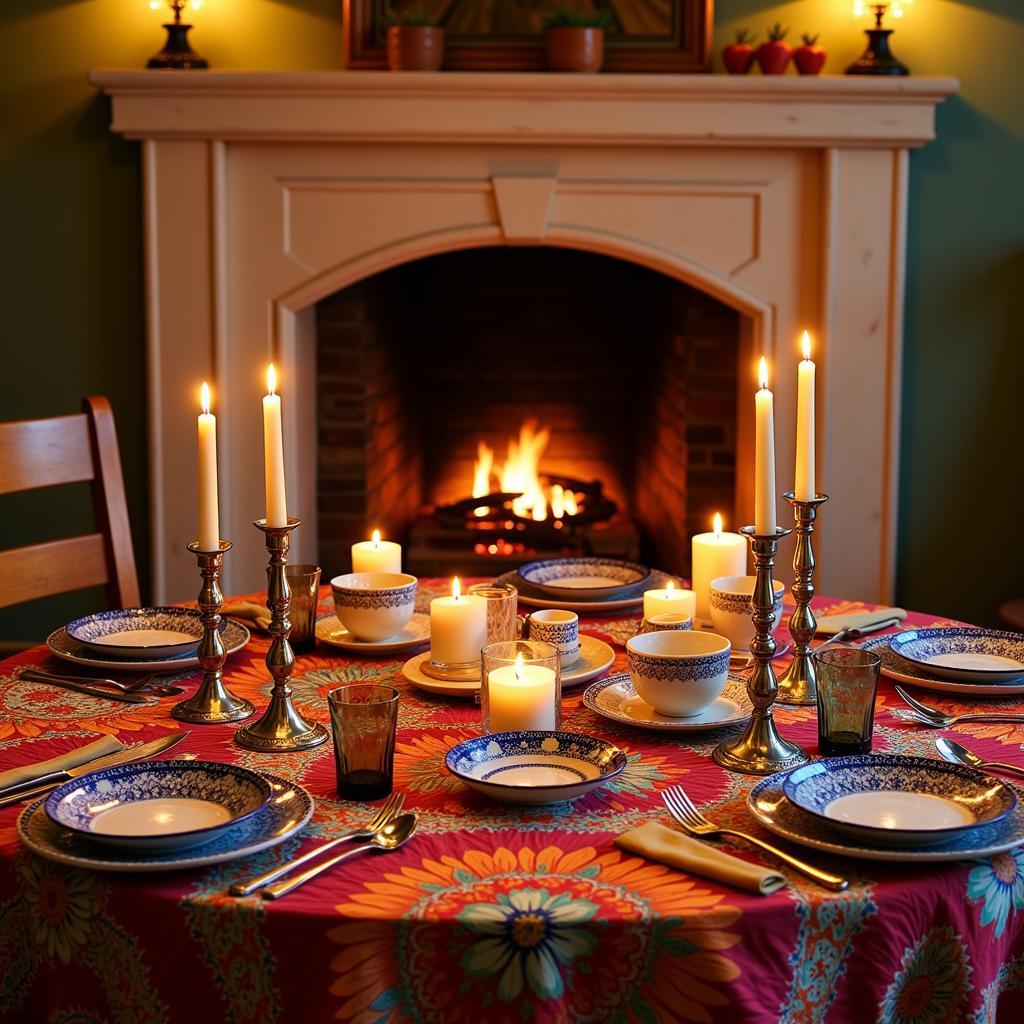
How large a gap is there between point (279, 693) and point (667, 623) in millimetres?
435

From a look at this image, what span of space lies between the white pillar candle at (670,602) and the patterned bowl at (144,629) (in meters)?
0.54

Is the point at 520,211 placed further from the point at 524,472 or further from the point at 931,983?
the point at 931,983

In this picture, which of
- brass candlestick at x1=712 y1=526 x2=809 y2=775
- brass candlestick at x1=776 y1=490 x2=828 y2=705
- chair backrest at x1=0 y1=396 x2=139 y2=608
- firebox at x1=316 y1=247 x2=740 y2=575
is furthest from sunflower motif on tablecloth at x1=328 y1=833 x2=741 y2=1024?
firebox at x1=316 y1=247 x2=740 y2=575

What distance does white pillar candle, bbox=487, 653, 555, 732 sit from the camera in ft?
4.44

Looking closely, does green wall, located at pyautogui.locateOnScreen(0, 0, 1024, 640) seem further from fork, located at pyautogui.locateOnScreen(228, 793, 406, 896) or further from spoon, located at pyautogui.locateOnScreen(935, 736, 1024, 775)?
fork, located at pyautogui.locateOnScreen(228, 793, 406, 896)

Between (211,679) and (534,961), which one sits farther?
(211,679)


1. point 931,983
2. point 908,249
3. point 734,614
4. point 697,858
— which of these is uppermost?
point 908,249

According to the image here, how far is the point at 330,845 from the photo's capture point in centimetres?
113

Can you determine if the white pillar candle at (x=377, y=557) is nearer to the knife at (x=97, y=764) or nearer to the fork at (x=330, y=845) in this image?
the knife at (x=97, y=764)

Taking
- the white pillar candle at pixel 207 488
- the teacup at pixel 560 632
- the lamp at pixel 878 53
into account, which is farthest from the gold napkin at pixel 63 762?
the lamp at pixel 878 53

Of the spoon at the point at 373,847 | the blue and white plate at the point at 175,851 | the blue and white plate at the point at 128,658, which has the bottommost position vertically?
the spoon at the point at 373,847

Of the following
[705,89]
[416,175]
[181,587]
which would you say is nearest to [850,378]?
[705,89]

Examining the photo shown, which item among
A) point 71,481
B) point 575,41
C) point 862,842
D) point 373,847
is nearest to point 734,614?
point 862,842

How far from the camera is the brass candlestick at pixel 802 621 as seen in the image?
1415 mm
